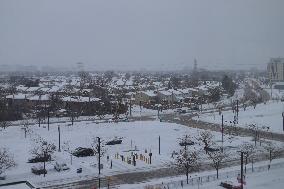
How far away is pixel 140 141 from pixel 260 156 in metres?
8.44

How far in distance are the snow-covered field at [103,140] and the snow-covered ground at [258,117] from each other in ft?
16.0

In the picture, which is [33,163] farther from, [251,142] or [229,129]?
[229,129]

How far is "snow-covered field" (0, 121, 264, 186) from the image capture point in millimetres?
20391

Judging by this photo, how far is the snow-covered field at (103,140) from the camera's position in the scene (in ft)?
66.9

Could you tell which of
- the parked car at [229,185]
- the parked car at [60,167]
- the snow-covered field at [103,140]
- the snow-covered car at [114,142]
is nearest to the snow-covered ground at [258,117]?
the snow-covered field at [103,140]

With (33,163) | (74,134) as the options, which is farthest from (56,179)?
(74,134)

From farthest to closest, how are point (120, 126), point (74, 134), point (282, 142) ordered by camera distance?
1. point (120, 126)
2. point (74, 134)
3. point (282, 142)

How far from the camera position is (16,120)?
40312 mm

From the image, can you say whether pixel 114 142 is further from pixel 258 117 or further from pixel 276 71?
pixel 276 71

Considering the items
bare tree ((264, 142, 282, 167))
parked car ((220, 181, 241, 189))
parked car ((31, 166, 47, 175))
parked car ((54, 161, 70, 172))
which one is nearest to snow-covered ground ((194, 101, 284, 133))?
bare tree ((264, 142, 282, 167))

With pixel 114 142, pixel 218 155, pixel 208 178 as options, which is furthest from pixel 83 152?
pixel 208 178

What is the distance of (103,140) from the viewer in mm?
28266

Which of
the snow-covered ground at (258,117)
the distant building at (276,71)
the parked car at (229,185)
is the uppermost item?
the distant building at (276,71)

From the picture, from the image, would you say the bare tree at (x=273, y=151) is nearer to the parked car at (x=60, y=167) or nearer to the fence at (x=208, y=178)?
the fence at (x=208, y=178)
